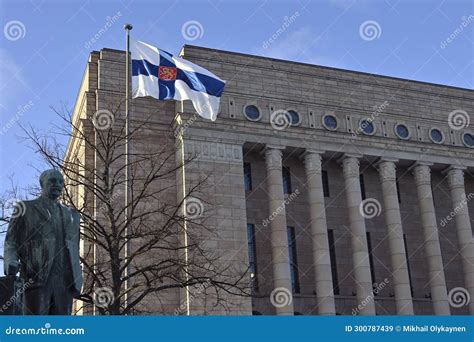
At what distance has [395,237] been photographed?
39.7 metres

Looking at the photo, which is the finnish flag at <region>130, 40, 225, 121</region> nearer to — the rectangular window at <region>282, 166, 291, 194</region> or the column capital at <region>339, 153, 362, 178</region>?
the rectangular window at <region>282, 166, 291, 194</region>

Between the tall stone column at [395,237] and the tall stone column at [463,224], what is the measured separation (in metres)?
4.27

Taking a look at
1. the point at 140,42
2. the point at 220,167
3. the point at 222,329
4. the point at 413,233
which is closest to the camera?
the point at 222,329

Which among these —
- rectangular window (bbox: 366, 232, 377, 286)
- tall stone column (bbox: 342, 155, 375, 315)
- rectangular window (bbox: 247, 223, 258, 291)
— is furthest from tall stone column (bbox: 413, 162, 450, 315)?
rectangular window (bbox: 247, 223, 258, 291)

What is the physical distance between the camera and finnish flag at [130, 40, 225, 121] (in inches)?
934

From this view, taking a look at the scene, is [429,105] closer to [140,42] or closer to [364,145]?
[364,145]

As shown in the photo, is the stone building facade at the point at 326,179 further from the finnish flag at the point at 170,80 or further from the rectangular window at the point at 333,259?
the finnish flag at the point at 170,80

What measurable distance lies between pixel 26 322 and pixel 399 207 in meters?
36.5

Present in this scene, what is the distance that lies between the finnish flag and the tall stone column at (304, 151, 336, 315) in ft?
49.3

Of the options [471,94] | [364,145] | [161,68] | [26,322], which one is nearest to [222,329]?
[26,322]

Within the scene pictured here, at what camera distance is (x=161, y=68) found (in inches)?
956

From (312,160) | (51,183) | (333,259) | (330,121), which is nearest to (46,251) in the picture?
(51,183)

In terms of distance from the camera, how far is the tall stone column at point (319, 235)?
36500mm

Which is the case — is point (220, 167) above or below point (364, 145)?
below
